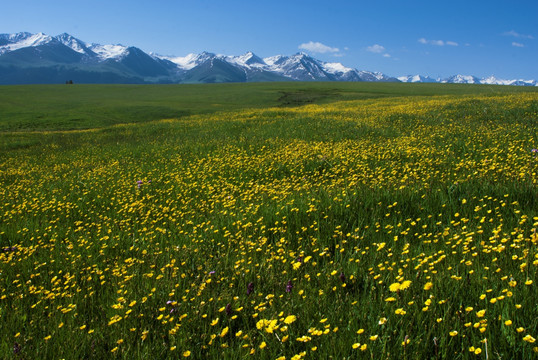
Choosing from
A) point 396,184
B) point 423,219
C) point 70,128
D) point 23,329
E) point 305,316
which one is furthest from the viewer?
point 70,128

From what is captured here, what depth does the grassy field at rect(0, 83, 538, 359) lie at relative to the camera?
246 cm

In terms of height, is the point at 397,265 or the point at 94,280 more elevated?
the point at 397,265

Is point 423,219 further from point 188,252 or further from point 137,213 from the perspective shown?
point 137,213

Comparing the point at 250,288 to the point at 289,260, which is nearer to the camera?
the point at 250,288

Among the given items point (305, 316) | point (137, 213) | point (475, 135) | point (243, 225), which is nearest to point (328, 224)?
point (243, 225)

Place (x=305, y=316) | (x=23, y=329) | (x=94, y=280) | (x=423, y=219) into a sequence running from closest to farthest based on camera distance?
(x=305, y=316) < (x=23, y=329) < (x=94, y=280) < (x=423, y=219)

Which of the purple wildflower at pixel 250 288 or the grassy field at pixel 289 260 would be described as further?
the purple wildflower at pixel 250 288

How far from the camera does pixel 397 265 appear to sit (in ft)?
11.3

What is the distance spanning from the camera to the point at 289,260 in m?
3.96

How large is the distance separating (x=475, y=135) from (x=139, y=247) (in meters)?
10.7

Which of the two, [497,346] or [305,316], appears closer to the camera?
[497,346]

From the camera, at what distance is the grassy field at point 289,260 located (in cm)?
246

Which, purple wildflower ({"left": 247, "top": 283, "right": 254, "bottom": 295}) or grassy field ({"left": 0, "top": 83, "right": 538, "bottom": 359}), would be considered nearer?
grassy field ({"left": 0, "top": 83, "right": 538, "bottom": 359})

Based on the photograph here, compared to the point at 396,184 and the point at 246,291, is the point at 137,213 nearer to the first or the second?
the point at 246,291
